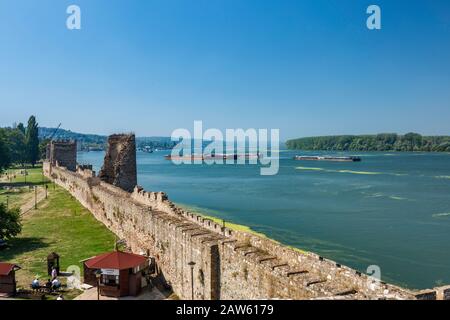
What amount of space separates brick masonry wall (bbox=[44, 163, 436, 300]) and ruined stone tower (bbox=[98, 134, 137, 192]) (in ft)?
40.0

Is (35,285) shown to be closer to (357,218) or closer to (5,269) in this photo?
(5,269)

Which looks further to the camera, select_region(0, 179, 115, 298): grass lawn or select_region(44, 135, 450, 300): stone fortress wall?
select_region(0, 179, 115, 298): grass lawn

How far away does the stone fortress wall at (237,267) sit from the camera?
7461mm

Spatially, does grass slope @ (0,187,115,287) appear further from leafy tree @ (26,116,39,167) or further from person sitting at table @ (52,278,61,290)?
leafy tree @ (26,116,39,167)

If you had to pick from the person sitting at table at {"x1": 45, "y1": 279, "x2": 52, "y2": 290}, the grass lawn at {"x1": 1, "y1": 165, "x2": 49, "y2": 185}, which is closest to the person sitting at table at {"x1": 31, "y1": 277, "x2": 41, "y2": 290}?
the person sitting at table at {"x1": 45, "y1": 279, "x2": 52, "y2": 290}

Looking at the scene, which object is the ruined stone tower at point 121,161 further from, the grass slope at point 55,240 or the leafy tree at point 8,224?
the leafy tree at point 8,224

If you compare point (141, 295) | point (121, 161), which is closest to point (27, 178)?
point (121, 161)

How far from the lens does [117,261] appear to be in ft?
47.2

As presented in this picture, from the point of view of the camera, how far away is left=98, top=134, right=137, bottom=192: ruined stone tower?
A: 29953 millimetres

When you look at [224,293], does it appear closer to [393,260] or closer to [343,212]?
[393,260]

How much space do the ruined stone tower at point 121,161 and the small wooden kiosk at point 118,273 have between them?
1604 cm
